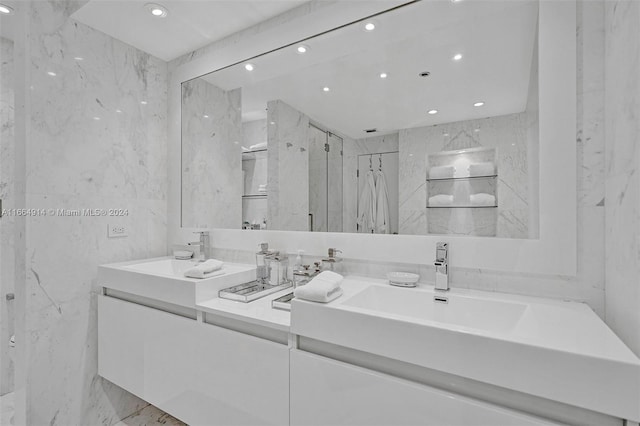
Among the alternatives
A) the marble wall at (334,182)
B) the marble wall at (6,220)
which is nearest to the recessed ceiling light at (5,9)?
the marble wall at (6,220)

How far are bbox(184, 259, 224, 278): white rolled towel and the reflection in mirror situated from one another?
0.34 metres

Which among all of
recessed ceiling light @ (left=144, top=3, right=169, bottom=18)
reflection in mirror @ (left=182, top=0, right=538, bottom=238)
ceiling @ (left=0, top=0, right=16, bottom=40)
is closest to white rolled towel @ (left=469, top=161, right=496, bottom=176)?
reflection in mirror @ (left=182, top=0, right=538, bottom=238)

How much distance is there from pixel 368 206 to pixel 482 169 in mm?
479

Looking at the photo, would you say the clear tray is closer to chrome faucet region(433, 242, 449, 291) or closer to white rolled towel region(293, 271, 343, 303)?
white rolled towel region(293, 271, 343, 303)

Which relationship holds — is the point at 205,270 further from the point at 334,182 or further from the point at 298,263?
the point at 334,182

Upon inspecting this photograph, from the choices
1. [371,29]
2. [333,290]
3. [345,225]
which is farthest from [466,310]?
[371,29]

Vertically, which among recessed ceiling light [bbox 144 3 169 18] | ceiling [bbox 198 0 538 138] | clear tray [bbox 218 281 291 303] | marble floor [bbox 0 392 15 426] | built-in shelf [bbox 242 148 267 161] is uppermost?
recessed ceiling light [bbox 144 3 169 18]

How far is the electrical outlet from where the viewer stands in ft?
5.81

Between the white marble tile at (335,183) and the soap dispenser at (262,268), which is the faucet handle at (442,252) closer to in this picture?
the white marble tile at (335,183)

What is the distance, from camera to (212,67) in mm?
1865

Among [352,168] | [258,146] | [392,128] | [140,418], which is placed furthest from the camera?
[140,418]

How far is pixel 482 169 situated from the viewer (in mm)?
1169

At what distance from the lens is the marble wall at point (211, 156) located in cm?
183

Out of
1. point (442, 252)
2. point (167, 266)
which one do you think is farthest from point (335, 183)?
point (167, 266)
